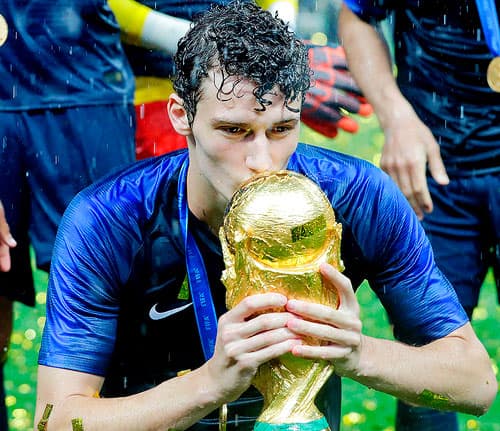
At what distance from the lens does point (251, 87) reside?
3072mm

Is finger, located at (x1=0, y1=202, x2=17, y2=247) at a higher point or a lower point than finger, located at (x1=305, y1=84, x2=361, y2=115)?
lower

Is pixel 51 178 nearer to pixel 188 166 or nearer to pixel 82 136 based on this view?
pixel 82 136

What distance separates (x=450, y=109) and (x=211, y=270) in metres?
1.63

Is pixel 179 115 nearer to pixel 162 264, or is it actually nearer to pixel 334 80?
pixel 162 264

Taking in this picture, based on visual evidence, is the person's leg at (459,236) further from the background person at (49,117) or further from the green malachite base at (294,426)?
the green malachite base at (294,426)

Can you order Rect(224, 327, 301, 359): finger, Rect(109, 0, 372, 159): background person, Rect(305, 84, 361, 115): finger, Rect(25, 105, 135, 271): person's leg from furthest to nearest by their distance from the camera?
Rect(305, 84, 361, 115): finger → Rect(109, 0, 372, 159): background person → Rect(25, 105, 135, 271): person's leg → Rect(224, 327, 301, 359): finger

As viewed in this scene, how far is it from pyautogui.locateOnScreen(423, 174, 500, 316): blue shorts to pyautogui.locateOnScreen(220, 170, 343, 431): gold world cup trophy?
1.98 metres

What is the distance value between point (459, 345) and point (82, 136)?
6.14ft

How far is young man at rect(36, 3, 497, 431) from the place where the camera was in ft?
10.0

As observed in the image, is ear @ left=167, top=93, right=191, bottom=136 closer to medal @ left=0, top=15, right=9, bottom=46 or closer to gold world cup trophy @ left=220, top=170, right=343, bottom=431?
gold world cup trophy @ left=220, top=170, right=343, bottom=431

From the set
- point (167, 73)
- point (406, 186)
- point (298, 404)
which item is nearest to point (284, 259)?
point (298, 404)

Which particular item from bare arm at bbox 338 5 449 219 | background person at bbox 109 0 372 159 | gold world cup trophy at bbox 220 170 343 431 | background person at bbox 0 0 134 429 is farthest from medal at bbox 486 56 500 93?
gold world cup trophy at bbox 220 170 343 431

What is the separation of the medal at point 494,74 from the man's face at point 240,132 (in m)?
1.70

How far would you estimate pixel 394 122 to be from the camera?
4625 millimetres
